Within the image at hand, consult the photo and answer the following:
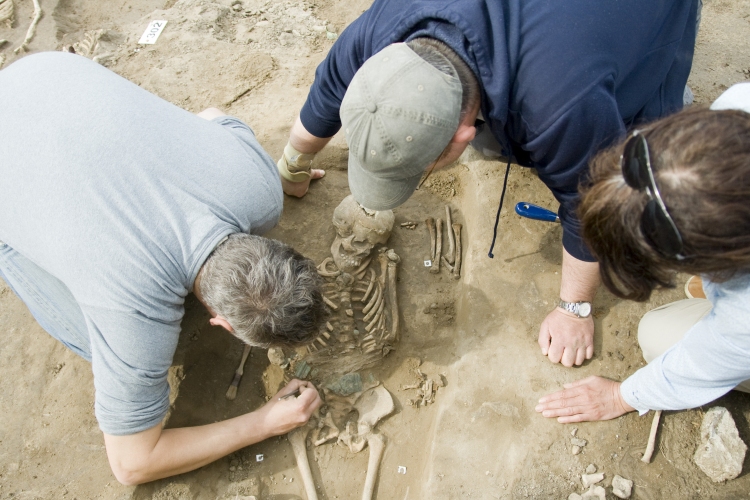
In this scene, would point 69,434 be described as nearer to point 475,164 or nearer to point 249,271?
point 249,271

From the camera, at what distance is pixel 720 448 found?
275 cm

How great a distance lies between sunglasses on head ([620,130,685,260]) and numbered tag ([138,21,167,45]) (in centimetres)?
500

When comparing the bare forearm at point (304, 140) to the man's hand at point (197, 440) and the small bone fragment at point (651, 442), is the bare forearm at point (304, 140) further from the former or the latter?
the small bone fragment at point (651, 442)

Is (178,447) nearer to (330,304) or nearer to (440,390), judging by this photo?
(330,304)

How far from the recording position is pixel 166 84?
4.79 meters

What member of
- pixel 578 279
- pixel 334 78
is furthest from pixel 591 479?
pixel 334 78

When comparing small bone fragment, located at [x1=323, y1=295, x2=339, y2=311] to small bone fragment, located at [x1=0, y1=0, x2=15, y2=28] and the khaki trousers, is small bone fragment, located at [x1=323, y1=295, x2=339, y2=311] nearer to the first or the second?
the khaki trousers

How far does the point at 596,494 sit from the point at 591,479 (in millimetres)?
83

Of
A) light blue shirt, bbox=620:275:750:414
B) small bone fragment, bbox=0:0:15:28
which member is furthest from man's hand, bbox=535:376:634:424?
small bone fragment, bbox=0:0:15:28

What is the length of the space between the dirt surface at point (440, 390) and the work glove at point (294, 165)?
255 mm

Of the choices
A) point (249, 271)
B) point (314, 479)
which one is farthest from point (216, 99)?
point (314, 479)

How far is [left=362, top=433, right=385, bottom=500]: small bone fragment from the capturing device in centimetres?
295

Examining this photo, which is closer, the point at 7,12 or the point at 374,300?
the point at 374,300

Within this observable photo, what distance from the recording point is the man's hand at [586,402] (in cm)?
292
